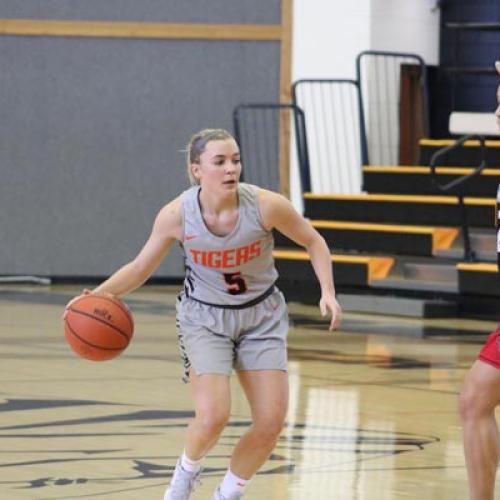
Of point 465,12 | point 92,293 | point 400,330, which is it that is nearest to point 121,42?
point 465,12

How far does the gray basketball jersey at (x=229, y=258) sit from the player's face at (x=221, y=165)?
139mm

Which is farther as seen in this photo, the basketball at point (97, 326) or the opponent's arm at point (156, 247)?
the basketball at point (97, 326)

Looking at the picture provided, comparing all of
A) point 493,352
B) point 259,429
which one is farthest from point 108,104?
point 493,352

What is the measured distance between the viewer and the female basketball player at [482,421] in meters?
5.45

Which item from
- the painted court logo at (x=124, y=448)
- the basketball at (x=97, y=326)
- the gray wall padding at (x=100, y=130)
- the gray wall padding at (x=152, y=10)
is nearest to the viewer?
the basketball at (x=97, y=326)

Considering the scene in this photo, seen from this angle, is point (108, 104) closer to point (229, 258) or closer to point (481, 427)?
point (229, 258)

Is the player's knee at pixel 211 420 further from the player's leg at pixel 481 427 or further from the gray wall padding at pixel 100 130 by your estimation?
the gray wall padding at pixel 100 130

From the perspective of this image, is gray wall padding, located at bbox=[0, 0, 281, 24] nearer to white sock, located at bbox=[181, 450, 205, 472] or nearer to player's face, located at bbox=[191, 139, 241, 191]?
player's face, located at bbox=[191, 139, 241, 191]

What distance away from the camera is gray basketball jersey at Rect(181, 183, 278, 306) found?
5965mm

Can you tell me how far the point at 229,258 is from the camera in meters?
5.96

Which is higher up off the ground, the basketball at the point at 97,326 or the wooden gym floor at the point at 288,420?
the basketball at the point at 97,326

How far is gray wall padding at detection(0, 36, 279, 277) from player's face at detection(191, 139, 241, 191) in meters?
11.4

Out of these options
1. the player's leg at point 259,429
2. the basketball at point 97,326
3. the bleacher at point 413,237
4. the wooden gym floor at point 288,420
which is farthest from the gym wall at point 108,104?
the player's leg at point 259,429

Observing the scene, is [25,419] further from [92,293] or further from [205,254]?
[205,254]
